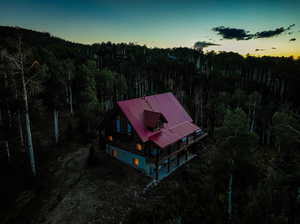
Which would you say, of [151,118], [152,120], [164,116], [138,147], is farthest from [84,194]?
[164,116]

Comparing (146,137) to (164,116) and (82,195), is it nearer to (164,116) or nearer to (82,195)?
(164,116)

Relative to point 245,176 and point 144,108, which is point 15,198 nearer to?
point 144,108

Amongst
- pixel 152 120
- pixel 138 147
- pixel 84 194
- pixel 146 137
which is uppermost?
pixel 152 120

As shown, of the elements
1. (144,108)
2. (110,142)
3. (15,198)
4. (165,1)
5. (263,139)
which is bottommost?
(263,139)

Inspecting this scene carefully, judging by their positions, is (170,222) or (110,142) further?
(110,142)

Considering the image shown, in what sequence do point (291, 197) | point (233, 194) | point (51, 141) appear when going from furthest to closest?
point (51, 141)
point (233, 194)
point (291, 197)

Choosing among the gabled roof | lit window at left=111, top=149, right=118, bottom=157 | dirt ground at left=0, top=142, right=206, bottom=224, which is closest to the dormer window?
the gabled roof

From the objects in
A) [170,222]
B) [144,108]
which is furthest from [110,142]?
[170,222]
